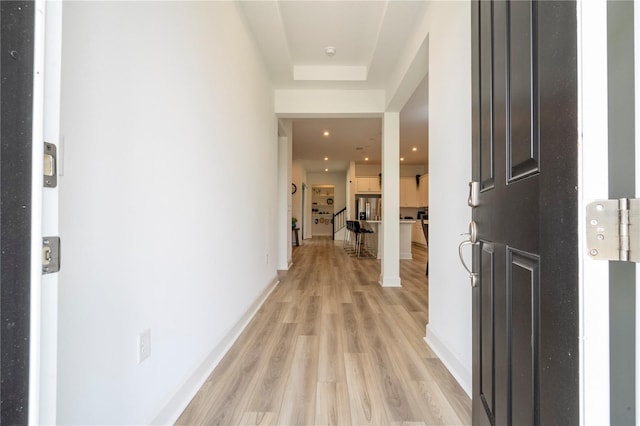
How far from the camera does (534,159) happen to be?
62 centimetres

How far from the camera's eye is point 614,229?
1.29ft

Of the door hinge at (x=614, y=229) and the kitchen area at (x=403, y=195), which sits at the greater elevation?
the kitchen area at (x=403, y=195)

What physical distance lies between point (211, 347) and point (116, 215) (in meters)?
1.10

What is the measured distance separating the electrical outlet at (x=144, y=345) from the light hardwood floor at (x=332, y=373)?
42 centimetres

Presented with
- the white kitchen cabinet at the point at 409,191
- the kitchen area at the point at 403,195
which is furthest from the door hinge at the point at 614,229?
the white kitchen cabinet at the point at 409,191

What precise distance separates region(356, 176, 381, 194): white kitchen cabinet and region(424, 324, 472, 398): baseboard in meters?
8.04

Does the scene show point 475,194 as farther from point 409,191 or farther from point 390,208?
point 409,191

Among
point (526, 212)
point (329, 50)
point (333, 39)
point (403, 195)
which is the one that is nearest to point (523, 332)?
point (526, 212)

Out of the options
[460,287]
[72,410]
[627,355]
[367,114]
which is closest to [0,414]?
[72,410]

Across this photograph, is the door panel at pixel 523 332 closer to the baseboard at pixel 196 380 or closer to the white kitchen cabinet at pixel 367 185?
the baseboard at pixel 196 380

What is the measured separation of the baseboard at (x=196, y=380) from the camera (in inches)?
48.1

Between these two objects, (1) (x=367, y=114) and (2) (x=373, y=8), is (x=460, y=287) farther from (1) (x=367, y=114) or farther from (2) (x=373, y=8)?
(1) (x=367, y=114)

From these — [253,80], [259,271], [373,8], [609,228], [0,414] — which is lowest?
[259,271]

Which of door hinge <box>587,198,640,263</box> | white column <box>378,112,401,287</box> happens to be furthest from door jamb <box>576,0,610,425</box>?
white column <box>378,112,401,287</box>
